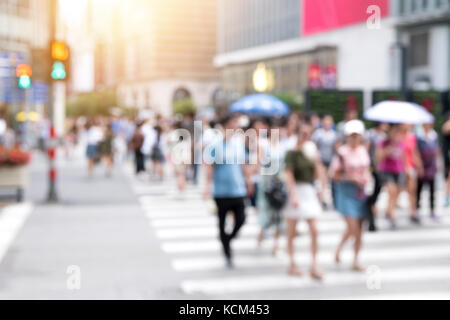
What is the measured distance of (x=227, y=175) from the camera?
8.30 m

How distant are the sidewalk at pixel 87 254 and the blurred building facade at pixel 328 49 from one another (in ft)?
34.0

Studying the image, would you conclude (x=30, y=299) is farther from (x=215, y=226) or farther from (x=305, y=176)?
(x=215, y=226)

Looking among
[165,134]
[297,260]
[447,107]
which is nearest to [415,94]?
[447,107]

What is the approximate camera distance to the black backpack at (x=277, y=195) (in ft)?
28.3

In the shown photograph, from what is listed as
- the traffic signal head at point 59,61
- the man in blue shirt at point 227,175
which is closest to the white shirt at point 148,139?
the traffic signal head at point 59,61

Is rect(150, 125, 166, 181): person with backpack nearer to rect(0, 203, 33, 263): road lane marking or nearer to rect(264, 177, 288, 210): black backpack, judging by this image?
rect(0, 203, 33, 263): road lane marking

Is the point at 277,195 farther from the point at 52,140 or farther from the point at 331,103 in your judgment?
the point at 331,103

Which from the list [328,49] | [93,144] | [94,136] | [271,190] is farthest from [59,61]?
[328,49]

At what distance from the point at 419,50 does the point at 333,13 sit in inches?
1792

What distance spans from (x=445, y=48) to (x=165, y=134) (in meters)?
29.1

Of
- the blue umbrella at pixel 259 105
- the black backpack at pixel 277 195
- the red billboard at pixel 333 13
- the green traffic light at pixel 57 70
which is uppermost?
the green traffic light at pixel 57 70

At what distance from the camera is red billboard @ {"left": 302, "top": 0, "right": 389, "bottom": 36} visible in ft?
15.5

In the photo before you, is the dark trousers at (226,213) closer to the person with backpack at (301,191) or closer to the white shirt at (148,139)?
the person with backpack at (301,191)

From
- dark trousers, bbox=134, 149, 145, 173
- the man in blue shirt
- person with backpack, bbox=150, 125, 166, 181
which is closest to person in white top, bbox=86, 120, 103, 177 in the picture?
dark trousers, bbox=134, 149, 145, 173
